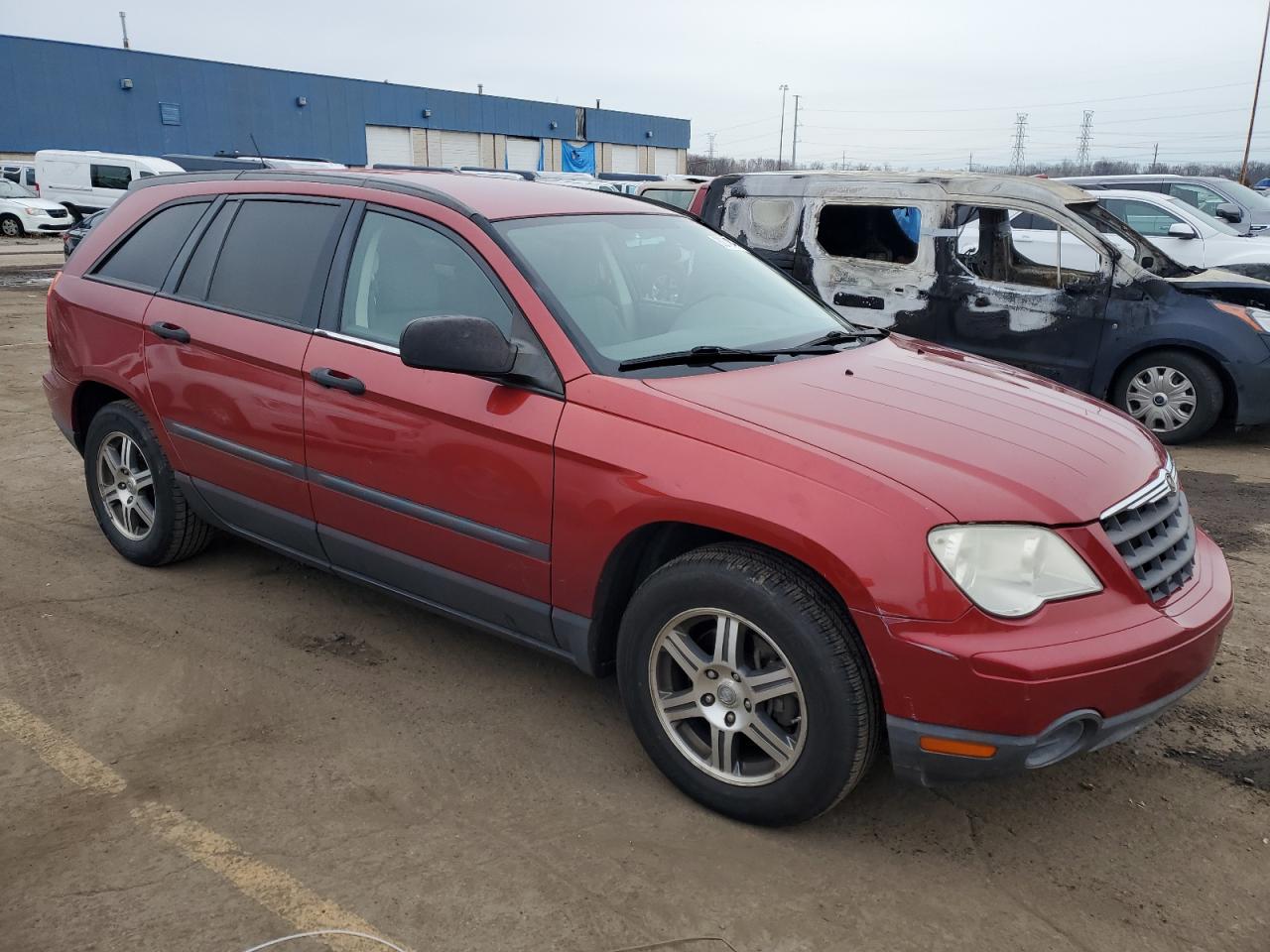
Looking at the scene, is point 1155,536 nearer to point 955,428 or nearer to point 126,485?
point 955,428

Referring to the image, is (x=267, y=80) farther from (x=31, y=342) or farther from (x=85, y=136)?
(x=31, y=342)

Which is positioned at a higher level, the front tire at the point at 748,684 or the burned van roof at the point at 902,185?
the burned van roof at the point at 902,185

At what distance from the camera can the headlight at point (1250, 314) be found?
7.14 meters

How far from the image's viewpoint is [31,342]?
11438 millimetres

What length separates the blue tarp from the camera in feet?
188

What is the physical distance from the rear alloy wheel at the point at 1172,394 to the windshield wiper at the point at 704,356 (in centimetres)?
496

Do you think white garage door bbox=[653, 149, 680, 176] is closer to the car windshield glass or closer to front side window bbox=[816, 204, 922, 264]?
the car windshield glass

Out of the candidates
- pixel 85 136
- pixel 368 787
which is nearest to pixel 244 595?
pixel 368 787

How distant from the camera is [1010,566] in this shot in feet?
8.27

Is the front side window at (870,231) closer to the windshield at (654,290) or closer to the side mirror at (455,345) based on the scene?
the windshield at (654,290)

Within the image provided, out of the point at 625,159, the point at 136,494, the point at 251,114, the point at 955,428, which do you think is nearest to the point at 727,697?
the point at 955,428

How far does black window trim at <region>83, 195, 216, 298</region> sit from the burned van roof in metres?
4.99

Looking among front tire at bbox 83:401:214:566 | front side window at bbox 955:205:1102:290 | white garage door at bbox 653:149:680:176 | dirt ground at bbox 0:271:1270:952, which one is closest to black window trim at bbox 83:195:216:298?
front tire at bbox 83:401:214:566

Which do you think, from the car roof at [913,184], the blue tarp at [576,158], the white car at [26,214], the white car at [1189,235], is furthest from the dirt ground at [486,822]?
the blue tarp at [576,158]
